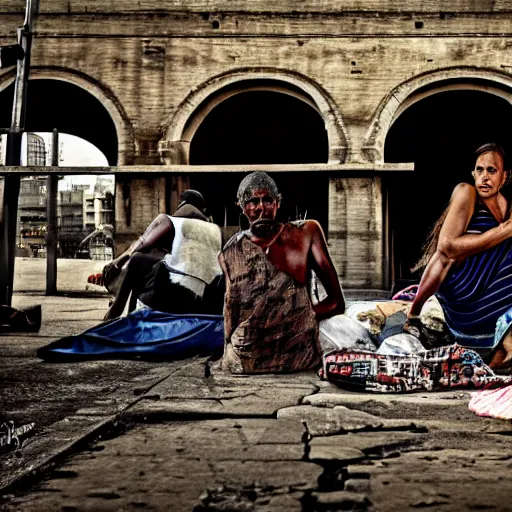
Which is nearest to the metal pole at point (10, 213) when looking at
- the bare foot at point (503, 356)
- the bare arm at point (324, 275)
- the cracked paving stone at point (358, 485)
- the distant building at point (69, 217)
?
the bare arm at point (324, 275)

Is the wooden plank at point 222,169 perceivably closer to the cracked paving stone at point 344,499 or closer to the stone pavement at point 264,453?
the stone pavement at point 264,453

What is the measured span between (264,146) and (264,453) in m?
15.4

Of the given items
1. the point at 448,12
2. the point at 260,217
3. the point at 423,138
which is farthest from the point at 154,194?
the point at 260,217

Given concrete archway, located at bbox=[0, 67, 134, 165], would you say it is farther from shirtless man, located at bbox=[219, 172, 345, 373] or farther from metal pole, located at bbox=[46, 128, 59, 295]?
shirtless man, located at bbox=[219, 172, 345, 373]

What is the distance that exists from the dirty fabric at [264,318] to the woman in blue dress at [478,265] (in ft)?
2.75

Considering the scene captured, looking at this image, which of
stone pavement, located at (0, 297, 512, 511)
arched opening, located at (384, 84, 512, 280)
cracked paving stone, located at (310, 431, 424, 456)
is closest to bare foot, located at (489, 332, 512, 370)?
stone pavement, located at (0, 297, 512, 511)

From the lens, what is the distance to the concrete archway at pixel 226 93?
13.2 m

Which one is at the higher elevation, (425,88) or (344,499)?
(425,88)

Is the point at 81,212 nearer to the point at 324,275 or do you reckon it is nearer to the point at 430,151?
the point at 430,151

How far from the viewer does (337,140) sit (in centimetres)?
1322

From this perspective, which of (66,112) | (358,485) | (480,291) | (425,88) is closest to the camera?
(358,485)

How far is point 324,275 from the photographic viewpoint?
530 cm

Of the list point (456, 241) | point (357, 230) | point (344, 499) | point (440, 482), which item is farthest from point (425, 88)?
point (344, 499)

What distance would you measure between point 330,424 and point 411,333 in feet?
6.16
